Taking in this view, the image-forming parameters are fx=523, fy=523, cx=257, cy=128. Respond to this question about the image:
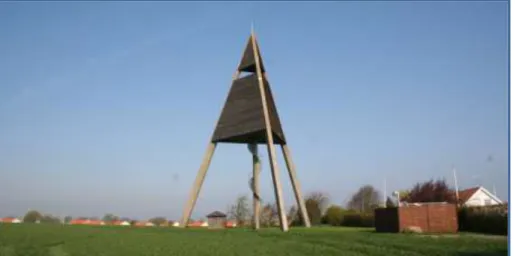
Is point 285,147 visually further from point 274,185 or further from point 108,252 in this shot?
point 108,252

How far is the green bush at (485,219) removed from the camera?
23.9 m

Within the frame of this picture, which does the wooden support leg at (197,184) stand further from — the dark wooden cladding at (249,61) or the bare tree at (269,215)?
the bare tree at (269,215)

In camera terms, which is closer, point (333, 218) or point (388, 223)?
point (388, 223)

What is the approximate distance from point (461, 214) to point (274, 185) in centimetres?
1002

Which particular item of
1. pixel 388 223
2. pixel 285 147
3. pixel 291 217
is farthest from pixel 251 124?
pixel 291 217

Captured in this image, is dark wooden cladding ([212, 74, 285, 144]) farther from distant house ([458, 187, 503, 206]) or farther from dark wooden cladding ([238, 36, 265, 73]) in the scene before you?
distant house ([458, 187, 503, 206])

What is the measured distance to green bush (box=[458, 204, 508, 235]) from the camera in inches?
942

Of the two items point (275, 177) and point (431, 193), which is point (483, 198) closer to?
point (431, 193)

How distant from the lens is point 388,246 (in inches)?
541

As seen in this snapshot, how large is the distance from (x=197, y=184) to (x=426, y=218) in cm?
1406

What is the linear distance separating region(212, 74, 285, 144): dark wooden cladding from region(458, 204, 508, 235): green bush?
37.1 feet

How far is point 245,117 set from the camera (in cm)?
3098

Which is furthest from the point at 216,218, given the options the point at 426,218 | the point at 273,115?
the point at 426,218

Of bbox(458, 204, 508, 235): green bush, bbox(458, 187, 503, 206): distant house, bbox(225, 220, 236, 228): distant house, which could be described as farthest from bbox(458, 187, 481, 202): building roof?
bbox(458, 204, 508, 235): green bush
